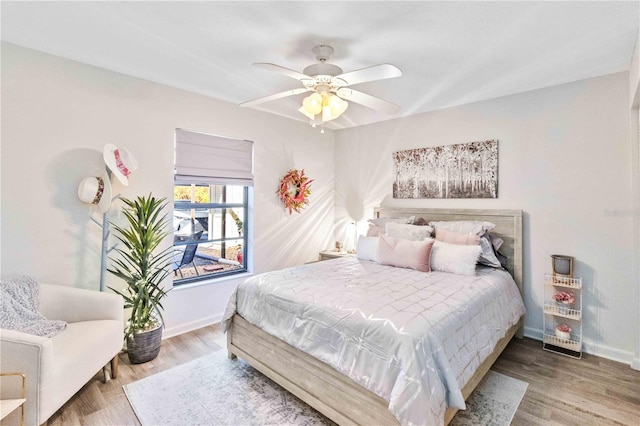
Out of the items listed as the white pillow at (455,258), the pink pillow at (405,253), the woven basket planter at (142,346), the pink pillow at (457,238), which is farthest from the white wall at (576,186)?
the woven basket planter at (142,346)

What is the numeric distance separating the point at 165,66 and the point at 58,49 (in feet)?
2.47

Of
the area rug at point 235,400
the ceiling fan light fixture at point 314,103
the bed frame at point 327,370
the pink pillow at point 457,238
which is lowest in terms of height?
the area rug at point 235,400

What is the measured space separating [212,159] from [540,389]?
361cm

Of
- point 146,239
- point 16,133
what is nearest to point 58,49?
point 16,133

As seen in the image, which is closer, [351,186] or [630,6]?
[630,6]

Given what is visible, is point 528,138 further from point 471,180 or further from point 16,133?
point 16,133

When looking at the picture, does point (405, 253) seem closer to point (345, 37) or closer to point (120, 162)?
point (345, 37)

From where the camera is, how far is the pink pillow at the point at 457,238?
298 cm

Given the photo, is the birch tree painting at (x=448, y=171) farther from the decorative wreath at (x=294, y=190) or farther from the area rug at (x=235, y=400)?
the area rug at (x=235, y=400)

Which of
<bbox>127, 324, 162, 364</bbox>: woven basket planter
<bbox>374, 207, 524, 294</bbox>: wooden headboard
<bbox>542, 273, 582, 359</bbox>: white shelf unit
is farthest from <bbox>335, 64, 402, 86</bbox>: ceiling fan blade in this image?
<bbox>127, 324, 162, 364</bbox>: woven basket planter

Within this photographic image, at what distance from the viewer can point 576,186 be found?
114 inches

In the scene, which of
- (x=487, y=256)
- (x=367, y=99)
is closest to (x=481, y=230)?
(x=487, y=256)

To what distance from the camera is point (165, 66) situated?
269cm

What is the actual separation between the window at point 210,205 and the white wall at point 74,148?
0.15 meters
